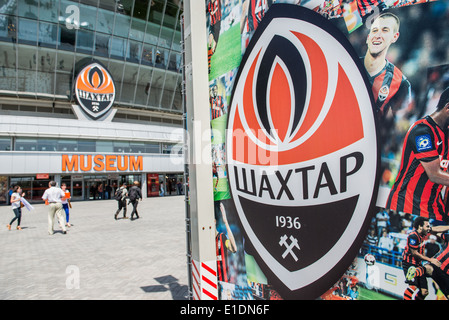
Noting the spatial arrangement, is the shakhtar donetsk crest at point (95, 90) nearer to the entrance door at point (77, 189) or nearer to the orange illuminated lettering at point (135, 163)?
the orange illuminated lettering at point (135, 163)

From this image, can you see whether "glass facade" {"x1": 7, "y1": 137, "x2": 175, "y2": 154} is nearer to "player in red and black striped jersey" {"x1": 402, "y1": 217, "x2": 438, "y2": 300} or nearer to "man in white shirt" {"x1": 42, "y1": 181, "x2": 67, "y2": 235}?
"man in white shirt" {"x1": 42, "y1": 181, "x2": 67, "y2": 235}

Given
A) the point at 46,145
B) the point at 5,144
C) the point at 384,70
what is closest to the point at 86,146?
the point at 46,145

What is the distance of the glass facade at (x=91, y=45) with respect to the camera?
2841cm

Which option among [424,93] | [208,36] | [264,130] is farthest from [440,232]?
[208,36]

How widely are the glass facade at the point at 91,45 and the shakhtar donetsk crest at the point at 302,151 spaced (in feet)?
83.3

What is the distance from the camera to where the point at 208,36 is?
4117mm

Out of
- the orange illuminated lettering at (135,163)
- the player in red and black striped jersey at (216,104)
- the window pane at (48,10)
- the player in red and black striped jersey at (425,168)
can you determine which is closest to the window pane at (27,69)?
the window pane at (48,10)

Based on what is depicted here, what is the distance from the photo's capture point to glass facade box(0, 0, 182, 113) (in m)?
28.4

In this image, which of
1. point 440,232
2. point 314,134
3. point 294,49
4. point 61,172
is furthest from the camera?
point 61,172

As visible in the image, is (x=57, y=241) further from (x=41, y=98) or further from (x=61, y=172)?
(x=41, y=98)

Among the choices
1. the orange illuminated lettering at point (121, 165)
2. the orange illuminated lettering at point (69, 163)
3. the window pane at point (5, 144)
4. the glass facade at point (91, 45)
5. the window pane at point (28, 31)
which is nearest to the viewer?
the window pane at point (5, 144)

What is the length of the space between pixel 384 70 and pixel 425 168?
30.3 inches

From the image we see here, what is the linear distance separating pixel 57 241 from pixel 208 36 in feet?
28.3

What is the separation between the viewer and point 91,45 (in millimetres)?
31062
